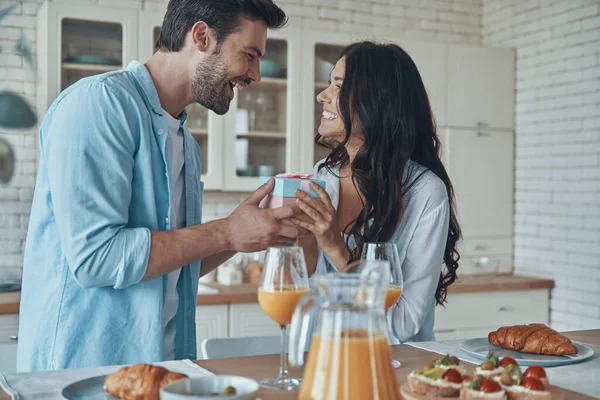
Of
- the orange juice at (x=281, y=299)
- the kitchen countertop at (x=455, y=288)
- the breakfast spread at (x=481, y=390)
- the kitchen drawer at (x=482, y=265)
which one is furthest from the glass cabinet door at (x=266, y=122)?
the breakfast spread at (x=481, y=390)

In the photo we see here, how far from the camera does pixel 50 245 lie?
5.94ft

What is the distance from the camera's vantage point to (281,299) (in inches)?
50.4

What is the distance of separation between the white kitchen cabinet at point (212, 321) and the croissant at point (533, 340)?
Answer: 211 centimetres

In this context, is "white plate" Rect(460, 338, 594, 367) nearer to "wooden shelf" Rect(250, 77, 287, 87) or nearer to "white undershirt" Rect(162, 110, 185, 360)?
"white undershirt" Rect(162, 110, 185, 360)

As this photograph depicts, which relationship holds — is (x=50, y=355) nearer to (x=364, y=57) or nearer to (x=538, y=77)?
(x=364, y=57)

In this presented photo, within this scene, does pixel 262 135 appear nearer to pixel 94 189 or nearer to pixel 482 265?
pixel 482 265

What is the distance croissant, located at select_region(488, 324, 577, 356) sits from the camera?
63.3 inches

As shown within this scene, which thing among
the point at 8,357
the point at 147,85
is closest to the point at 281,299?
the point at 147,85

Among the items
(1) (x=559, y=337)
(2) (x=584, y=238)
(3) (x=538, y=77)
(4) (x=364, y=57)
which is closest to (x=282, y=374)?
(1) (x=559, y=337)

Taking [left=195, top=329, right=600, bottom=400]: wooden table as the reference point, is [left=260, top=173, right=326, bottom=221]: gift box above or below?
above

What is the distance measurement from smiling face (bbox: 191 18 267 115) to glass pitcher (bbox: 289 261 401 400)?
1.21 meters

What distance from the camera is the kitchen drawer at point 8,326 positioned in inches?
130

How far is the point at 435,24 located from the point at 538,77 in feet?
2.47

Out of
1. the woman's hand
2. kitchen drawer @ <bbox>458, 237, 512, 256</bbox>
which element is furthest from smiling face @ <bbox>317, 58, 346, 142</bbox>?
kitchen drawer @ <bbox>458, 237, 512, 256</bbox>
